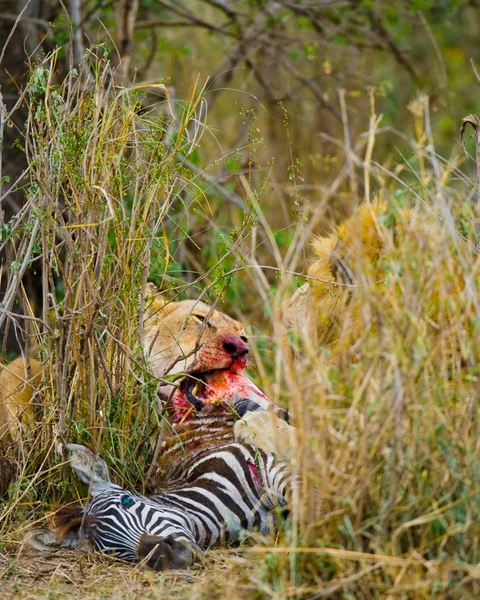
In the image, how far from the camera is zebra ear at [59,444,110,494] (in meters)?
3.65

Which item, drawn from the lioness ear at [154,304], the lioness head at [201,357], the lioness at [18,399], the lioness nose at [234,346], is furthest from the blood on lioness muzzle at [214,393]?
the lioness at [18,399]

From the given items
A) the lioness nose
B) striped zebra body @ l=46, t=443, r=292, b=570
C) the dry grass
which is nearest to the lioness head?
the lioness nose

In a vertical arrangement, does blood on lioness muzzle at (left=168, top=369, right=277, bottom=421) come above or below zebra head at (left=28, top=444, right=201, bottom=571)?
above

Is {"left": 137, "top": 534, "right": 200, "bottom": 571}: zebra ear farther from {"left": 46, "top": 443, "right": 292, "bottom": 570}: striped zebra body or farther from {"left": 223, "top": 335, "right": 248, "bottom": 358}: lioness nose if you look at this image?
{"left": 223, "top": 335, "right": 248, "bottom": 358}: lioness nose

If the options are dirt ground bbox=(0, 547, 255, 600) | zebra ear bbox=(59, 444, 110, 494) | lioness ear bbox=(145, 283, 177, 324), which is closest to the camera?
dirt ground bbox=(0, 547, 255, 600)

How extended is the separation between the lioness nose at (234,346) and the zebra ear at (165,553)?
1.07 m

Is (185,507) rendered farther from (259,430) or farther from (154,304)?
(154,304)

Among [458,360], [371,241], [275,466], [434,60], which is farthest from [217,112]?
[458,360]

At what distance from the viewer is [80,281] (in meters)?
3.68

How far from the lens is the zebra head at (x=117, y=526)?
3.27 metres

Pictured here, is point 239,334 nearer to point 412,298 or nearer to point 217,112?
point 412,298

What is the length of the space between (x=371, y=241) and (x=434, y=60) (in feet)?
30.1

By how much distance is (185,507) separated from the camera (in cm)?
362

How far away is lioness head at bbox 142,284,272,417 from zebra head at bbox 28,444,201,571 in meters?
0.53
